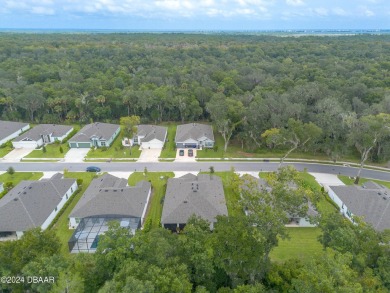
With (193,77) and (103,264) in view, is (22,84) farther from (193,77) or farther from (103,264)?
(103,264)

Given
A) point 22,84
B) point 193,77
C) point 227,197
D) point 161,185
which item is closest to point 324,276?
point 227,197

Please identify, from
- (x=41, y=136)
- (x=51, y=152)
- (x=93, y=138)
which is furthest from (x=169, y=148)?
(x=41, y=136)

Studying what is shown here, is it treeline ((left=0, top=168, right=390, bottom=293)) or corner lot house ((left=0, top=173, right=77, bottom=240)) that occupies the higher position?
treeline ((left=0, top=168, right=390, bottom=293))

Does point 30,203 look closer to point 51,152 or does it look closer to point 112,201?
point 112,201

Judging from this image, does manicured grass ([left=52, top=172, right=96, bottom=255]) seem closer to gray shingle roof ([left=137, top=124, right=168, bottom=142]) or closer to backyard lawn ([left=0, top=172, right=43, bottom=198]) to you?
backyard lawn ([left=0, top=172, right=43, bottom=198])

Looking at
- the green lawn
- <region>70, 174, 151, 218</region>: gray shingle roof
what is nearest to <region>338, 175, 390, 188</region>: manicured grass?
<region>70, 174, 151, 218</region>: gray shingle roof

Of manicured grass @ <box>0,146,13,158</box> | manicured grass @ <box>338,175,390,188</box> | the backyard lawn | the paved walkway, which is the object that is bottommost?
manicured grass @ <box>0,146,13,158</box>
